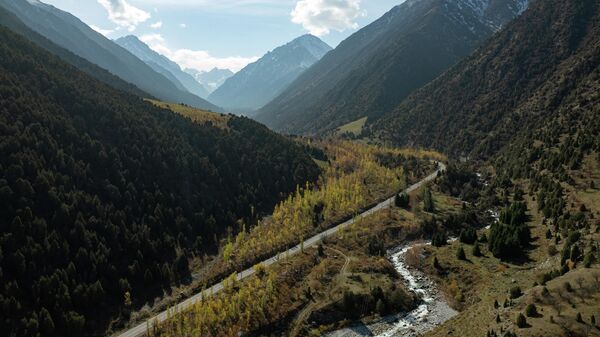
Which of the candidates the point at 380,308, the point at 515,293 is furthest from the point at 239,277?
the point at 515,293

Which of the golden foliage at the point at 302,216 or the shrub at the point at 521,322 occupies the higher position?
the shrub at the point at 521,322

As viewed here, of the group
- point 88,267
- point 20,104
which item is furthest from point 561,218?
point 20,104

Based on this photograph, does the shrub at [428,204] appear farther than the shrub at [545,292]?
Yes

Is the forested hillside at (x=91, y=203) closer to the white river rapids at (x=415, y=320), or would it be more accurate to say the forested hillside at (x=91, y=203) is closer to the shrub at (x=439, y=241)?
the white river rapids at (x=415, y=320)

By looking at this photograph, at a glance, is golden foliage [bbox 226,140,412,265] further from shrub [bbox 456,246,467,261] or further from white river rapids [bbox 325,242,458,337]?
shrub [bbox 456,246,467,261]

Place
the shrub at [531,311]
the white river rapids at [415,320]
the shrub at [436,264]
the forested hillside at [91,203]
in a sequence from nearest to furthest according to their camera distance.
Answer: the shrub at [531,311] → the white river rapids at [415,320] → the forested hillside at [91,203] → the shrub at [436,264]

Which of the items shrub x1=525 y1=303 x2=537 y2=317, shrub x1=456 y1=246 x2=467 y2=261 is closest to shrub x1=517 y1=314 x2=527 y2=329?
shrub x1=525 y1=303 x2=537 y2=317

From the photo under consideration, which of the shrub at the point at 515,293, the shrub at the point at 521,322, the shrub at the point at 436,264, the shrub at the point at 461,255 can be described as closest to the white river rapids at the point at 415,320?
the shrub at the point at 436,264

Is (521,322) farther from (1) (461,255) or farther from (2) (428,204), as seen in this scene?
(2) (428,204)

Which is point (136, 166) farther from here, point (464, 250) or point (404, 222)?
point (464, 250)
